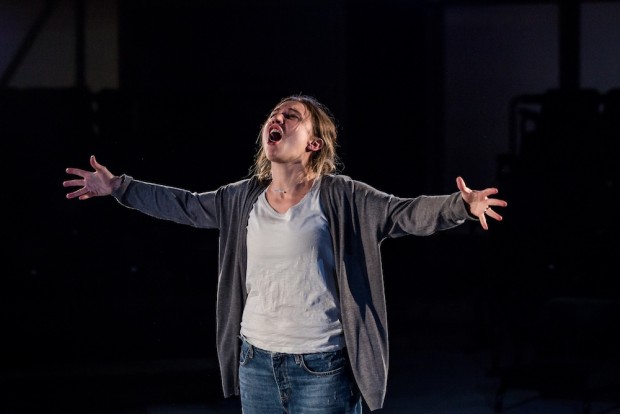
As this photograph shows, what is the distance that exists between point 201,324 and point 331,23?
10.1 ft

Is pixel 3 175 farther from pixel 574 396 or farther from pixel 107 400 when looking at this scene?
pixel 574 396

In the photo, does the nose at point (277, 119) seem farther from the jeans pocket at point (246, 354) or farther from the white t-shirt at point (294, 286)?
the jeans pocket at point (246, 354)

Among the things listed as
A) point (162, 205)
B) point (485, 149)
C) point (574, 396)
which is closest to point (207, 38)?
point (485, 149)

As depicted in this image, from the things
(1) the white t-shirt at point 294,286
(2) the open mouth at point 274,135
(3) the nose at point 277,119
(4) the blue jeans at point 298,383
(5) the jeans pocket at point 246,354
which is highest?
(3) the nose at point 277,119

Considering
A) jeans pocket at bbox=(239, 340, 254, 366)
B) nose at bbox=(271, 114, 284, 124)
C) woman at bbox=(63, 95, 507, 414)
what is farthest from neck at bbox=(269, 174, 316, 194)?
jeans pocket at bbox=(239, 340, 254, 366)

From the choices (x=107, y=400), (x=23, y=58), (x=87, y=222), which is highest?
(x=23, y=58)

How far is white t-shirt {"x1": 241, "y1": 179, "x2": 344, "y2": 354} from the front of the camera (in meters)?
1.98

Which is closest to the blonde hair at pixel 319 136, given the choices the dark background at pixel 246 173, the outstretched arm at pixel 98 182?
the outstretched arm at pixel 98 182

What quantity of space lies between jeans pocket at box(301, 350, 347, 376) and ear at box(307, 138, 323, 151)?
0.51 m

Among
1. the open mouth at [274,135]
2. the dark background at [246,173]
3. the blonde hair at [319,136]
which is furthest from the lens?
the dark background at [246,173]

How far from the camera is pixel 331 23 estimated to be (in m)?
7.91

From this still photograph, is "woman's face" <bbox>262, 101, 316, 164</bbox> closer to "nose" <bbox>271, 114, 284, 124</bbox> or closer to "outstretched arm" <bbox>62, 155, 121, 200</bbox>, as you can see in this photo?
"nose" <bbox>271, 114, 284, 124</bbox>

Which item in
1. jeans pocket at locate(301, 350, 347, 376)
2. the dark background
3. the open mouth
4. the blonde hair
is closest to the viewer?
jeans pocket at locate(301, 350, 347, 376)

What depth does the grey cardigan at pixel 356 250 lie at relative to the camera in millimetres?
2004
